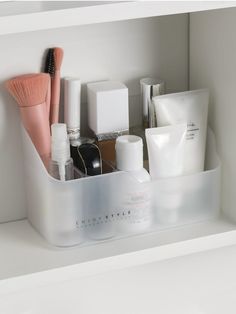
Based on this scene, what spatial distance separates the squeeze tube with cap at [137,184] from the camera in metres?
0.78

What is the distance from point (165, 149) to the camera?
2.69 ft

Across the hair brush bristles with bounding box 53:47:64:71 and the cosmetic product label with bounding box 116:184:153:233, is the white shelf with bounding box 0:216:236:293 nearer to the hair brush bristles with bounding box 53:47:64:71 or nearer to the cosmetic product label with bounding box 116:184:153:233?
the cosmetic product label with bounding box 116:184:153:233

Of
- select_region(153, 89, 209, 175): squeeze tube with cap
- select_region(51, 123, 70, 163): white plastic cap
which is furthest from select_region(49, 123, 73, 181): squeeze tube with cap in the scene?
select_region(153, 89, 209, 175): squeeze tube with cap

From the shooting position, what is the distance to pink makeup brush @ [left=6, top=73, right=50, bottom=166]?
30.7 inches

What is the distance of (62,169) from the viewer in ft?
2.57

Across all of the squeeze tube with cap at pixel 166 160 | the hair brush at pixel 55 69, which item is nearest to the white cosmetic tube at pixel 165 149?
the squeeze tube with cap at pixel 166 160

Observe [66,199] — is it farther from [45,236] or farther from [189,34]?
[189,34]

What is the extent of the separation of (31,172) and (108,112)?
10 centimetres

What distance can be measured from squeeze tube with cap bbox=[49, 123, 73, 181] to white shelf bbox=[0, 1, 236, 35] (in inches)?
5.0

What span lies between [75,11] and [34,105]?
0.48 feet

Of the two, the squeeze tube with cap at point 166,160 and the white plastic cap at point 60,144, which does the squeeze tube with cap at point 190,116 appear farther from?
the white plastic cap at point 60,144

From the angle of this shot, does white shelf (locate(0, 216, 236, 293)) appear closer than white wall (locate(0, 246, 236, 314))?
Yes

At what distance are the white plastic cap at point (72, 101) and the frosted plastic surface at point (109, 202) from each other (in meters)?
0.05

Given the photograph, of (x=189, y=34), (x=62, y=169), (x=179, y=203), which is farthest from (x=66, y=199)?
(x=189, y=34)
